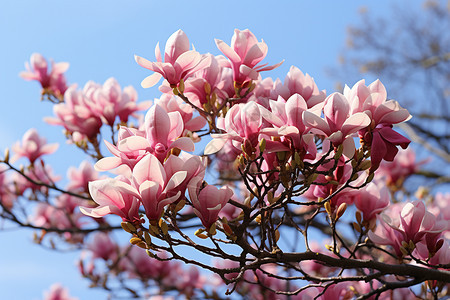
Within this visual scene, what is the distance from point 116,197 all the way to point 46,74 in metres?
2.36

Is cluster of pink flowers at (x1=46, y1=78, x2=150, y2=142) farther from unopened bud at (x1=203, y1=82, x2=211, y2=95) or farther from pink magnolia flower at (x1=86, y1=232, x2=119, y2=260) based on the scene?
pink magnolia flower at (x1=86, y1=232, x2=119, y2=260)

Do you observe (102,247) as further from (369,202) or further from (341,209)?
(341,209)

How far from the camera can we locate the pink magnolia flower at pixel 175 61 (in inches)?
67.9

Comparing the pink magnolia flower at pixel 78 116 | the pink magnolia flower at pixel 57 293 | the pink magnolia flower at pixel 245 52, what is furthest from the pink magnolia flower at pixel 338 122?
the pink magnolia flower at pixel 57 293

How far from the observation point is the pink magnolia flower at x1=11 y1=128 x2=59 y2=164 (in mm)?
3197

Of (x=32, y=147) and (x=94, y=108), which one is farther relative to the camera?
(x=32, y=147)

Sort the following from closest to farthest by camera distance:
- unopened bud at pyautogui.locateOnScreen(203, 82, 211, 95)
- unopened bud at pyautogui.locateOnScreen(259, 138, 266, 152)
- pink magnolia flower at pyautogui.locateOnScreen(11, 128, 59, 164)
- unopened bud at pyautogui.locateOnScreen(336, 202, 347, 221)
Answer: unopened bud at pyautogui.locateOnScreen(259, 138, 266, 152) < unopened bud at pyautogui.locateOnScreen(336, 202, 347, 221) < unopened bud at pyautogui.locateOnScreen(203, 82, 211, 95) < pink magnolia flower at pyautogui.locateOnScreen(11, 128, 59, 164)

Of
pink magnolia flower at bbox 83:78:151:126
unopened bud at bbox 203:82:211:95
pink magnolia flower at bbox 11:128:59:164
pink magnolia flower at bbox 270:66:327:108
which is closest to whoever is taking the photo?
pink magnolia flower at bbox 270:66:327:108

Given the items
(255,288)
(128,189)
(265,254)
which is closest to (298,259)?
(265,254)

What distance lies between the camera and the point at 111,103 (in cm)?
255

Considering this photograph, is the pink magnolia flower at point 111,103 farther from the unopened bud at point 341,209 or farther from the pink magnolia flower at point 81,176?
the unopened bud at point 341,209

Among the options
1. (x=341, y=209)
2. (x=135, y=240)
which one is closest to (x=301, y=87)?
(x=341, y=209)

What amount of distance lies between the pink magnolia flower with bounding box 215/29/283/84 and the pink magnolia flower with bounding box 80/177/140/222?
0.75 metres

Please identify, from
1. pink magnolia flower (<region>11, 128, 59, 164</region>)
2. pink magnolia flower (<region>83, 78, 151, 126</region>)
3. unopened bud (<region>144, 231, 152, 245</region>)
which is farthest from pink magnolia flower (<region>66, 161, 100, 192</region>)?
unopened bud (<region>144, 231, 152, 245</region>)
